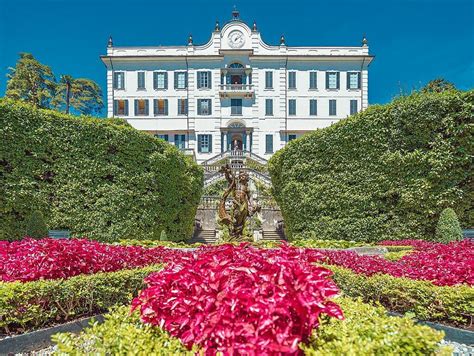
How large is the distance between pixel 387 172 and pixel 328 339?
11.7 meters

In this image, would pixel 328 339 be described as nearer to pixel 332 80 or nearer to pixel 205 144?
pixel 205 144

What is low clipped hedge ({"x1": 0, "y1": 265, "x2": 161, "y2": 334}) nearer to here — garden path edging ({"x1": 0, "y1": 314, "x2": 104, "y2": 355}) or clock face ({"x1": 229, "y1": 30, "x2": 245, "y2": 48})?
garden path edging ({"x1": 0, "y1": 314, "x2": 104, "y2": 355})

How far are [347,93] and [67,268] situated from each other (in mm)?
36330

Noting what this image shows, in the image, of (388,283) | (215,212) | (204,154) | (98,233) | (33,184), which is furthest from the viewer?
(204,154)

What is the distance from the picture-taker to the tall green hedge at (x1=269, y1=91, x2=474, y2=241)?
480 inches

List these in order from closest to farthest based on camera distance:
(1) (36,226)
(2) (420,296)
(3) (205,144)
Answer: (2) (420,296) < (1) (36,226) < (3) (205,144)

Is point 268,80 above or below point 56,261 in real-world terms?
above

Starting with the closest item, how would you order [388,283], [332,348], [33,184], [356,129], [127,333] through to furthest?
[332,348] < [127,333] < [388,283] < [33,184] < [356,129]

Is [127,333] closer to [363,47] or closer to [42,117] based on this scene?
[42,117]

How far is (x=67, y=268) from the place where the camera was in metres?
5.36

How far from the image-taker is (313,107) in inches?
1467

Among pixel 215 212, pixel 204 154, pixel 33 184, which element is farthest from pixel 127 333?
pixel 204 154

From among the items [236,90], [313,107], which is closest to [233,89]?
[236,90]

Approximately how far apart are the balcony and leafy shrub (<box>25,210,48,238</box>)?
90.7ft
